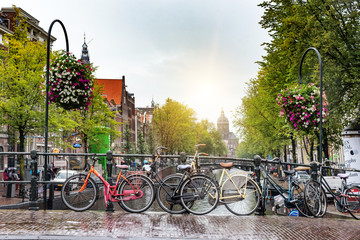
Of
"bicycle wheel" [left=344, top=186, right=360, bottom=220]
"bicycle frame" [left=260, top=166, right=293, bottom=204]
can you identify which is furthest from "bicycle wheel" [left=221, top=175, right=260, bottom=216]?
"bicycle wheel" [left=344, top=186, right=360, bottom=220]

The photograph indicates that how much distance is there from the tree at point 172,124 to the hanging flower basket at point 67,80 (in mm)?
52313

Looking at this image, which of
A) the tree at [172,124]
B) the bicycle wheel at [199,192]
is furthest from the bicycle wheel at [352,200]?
the tree at [172,124]

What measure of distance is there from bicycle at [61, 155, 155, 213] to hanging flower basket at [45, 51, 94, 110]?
284cm

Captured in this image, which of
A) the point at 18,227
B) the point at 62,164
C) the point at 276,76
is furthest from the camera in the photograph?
the point at 276,76

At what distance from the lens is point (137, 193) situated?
8320mm

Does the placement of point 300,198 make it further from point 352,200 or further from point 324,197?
point 352,200

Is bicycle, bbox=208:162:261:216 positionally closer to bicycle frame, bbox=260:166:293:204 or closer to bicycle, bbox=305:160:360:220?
bicycle frame, bbox=260:166:293:204

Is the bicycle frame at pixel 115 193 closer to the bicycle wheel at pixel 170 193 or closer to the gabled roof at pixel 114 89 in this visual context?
the bicycle wheel at pixel 170 193

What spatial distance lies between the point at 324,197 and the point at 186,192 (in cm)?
321

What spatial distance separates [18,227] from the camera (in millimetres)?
6668

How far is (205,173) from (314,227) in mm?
2345

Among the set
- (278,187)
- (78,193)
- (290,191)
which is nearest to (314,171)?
(290,191)

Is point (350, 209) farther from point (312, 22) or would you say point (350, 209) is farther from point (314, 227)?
point (312, 22)

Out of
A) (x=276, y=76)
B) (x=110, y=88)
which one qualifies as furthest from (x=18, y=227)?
(x=110, y=88)
